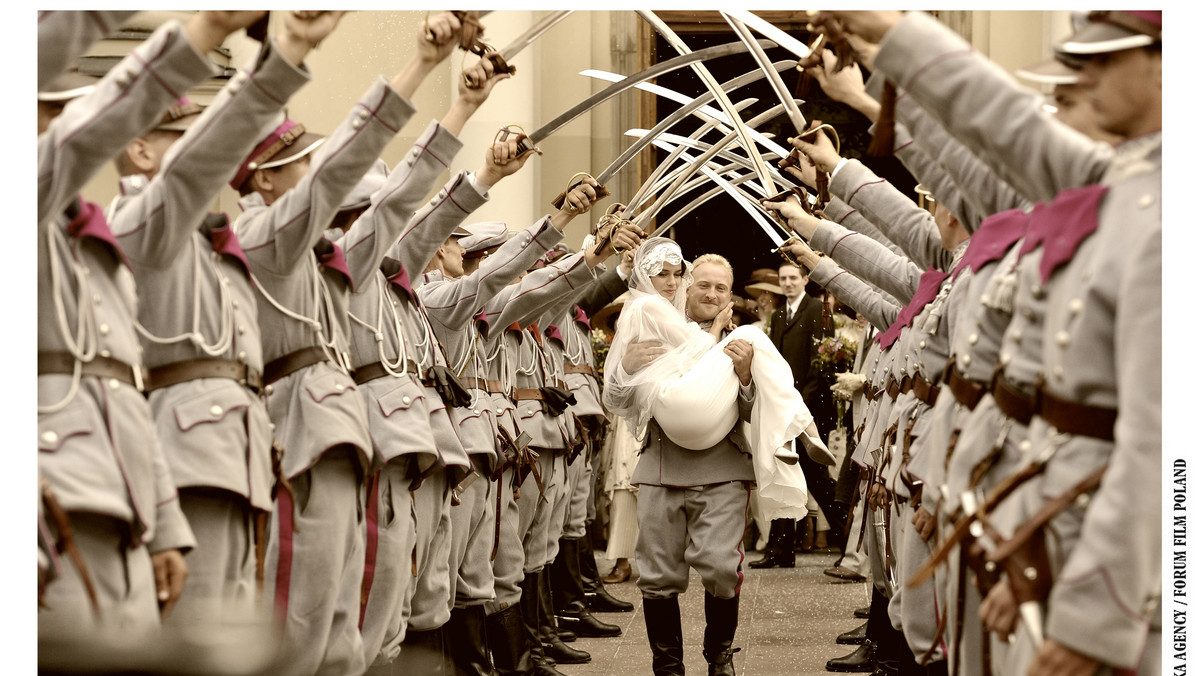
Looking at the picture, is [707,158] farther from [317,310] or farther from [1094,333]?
[1094,333]

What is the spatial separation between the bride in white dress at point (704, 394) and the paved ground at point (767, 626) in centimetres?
79

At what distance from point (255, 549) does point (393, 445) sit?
865 millimetres

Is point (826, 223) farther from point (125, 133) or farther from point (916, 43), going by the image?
point (125, 133)

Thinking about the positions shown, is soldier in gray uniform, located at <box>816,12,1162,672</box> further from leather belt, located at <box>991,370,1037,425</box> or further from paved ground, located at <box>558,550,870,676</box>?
paved ground, located at <box>558,550,870,676</box>

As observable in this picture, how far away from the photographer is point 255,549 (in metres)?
3.15

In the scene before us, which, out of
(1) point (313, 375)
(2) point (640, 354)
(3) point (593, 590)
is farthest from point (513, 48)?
(3) point (593, 590)

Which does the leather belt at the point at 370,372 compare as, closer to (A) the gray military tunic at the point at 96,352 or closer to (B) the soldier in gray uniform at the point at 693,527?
(A) the gray military tunic at the point at 96,352

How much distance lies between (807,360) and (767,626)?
10.7 ft

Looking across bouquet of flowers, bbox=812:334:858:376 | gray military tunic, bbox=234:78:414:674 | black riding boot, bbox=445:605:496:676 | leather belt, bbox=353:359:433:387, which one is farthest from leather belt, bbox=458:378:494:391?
bouquet of flowers, bbox=812:334:858:376

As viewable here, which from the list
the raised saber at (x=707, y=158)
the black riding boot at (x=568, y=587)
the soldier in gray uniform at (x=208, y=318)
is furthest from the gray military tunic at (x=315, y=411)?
the black riding boot at (x=568, y=587)

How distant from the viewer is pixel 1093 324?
7.27 ft

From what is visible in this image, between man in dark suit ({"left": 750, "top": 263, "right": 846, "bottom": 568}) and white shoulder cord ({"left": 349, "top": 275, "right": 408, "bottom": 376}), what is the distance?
6.38m

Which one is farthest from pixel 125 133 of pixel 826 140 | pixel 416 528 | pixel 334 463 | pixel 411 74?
pixel 826 140

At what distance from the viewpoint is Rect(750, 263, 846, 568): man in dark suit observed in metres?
10.3
